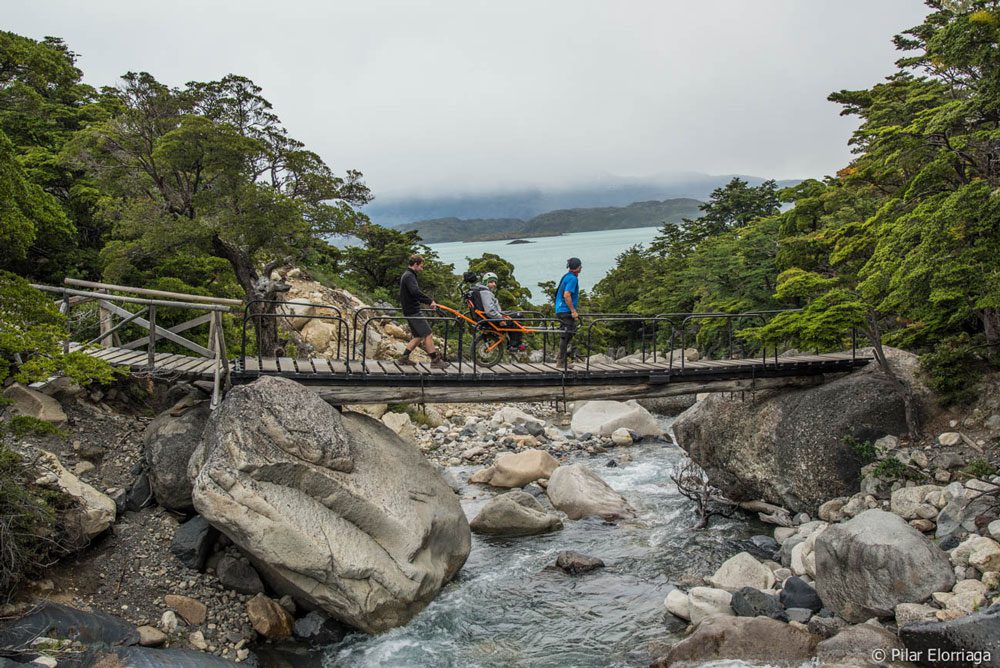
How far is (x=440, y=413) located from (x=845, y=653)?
1914 cm

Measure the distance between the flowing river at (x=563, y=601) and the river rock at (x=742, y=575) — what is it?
0.84 meters

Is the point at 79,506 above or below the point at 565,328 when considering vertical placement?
below

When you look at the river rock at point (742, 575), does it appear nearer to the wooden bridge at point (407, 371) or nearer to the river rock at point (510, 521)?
the wooden bridge at point (407, 371)

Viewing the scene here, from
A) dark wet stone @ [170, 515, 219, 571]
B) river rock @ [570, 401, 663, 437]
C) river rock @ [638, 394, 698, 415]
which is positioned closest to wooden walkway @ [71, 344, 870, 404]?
dark wet stone @ [170, 515, 219, 571]

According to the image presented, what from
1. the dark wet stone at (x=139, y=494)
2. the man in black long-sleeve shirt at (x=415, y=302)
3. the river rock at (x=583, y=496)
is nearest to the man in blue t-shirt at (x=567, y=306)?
the man in black long-sleeve shirt at (x=415, y=302)

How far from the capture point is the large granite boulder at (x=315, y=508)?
29.5 feet

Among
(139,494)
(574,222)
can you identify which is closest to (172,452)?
(139,494)

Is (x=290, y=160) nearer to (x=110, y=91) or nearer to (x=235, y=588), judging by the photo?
(x=235, y=588)

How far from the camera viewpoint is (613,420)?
23.4 m

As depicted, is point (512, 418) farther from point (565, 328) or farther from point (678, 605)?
point (678, 605)

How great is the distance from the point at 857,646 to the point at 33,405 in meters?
12.1

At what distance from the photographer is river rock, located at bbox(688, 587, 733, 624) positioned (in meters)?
9.55

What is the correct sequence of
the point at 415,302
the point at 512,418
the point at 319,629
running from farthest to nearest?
the point at 512,418 → the point at 415,302 → the point at 319,629

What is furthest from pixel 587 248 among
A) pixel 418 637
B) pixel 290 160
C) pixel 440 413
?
pixel 418 637
